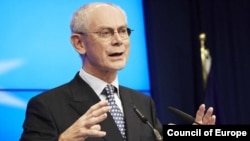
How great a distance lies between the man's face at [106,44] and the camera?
1.93m

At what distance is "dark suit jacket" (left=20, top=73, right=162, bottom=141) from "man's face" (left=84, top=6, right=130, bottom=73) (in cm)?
11

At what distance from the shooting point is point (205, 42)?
4.54 metres

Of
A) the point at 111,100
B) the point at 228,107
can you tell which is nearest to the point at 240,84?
the point at 228,107

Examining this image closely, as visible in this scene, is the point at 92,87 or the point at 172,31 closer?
the point at 92,87

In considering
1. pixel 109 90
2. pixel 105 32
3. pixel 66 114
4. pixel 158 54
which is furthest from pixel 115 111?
pixel 158 54

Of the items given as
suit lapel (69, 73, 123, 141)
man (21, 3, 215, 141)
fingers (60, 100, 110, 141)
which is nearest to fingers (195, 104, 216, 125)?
man (21, 3, 215, 141)

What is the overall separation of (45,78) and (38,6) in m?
0.57

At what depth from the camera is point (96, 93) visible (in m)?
1.93

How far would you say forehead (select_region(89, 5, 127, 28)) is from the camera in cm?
195

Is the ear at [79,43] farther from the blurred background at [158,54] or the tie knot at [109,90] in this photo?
the blurred background at [158,54]

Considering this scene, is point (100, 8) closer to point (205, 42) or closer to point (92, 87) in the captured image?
point (92, 87)

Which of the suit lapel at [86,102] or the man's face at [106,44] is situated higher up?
the man's face at [106,44]

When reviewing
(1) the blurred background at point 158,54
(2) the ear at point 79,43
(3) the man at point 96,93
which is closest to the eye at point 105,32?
(3) the man at point 96,93

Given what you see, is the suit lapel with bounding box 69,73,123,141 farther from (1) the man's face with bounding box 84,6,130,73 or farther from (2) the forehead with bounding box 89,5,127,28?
(2) the forehead with bounding box 89,5,127,28
